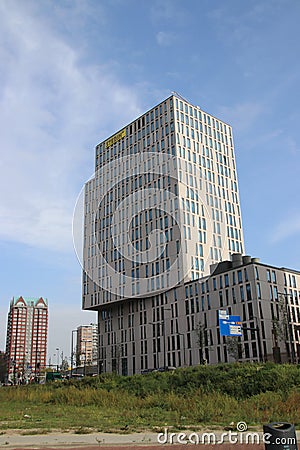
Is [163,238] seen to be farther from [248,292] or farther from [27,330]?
[27,330]

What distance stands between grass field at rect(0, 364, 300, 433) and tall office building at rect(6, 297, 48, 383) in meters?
147

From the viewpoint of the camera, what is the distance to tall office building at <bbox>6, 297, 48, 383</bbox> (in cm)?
17275

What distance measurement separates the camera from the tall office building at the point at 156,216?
8275 cm

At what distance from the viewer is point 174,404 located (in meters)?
19.7

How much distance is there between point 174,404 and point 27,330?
17112 centimetres

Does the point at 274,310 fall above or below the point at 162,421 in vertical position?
above

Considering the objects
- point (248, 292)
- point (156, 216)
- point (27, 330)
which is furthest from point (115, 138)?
point (27, 330)

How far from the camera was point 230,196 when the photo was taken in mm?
92625

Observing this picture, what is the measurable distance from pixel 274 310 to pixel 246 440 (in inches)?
2344

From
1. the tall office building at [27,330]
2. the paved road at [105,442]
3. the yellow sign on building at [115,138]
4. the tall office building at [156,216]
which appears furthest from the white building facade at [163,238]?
the tall office building at [27,330]

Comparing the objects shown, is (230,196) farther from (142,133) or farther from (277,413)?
(277,413)

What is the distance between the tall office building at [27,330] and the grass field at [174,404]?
14717 centimetres

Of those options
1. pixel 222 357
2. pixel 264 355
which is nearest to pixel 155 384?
pixel 264 355

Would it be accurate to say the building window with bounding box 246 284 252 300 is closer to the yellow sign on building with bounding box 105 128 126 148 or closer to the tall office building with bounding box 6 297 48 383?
the yellow sign on building with bounding box 105 128 126 148
